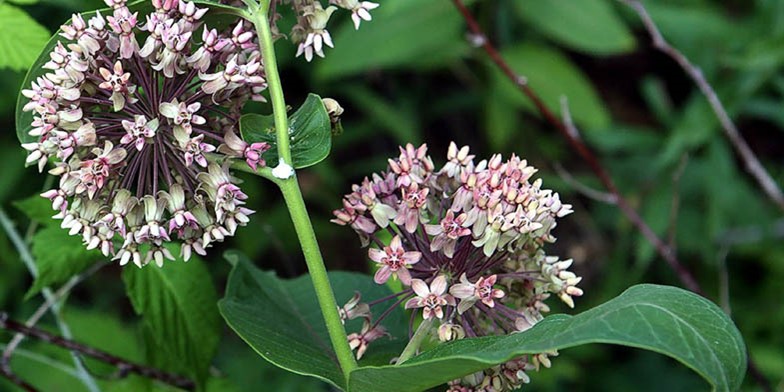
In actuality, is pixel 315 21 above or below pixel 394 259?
above

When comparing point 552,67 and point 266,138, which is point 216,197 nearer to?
point 266,138

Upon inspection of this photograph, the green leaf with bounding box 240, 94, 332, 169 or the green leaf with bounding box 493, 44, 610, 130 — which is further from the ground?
the green leaf with bounding box 240, 94, 332, 169

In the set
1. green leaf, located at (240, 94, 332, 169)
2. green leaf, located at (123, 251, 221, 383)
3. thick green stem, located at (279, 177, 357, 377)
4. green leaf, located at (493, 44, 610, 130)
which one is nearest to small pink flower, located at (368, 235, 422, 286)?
thick green stem, located at (279, 177, 357, 377)

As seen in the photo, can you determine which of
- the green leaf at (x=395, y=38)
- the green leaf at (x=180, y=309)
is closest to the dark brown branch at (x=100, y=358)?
the green leaf at (x=180, y=309)

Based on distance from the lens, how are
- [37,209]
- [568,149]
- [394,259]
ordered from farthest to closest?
1. [568,149]
2. [37,209]
3. [394,259]

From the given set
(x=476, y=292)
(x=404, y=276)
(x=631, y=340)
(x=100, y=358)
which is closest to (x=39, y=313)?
(x=100, y=358)

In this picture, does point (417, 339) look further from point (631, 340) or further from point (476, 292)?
point (631, 340)

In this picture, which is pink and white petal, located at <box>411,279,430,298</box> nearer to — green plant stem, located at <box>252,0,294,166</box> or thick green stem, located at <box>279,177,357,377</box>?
thick green stem, located at <box>279,177,357,377</box>
